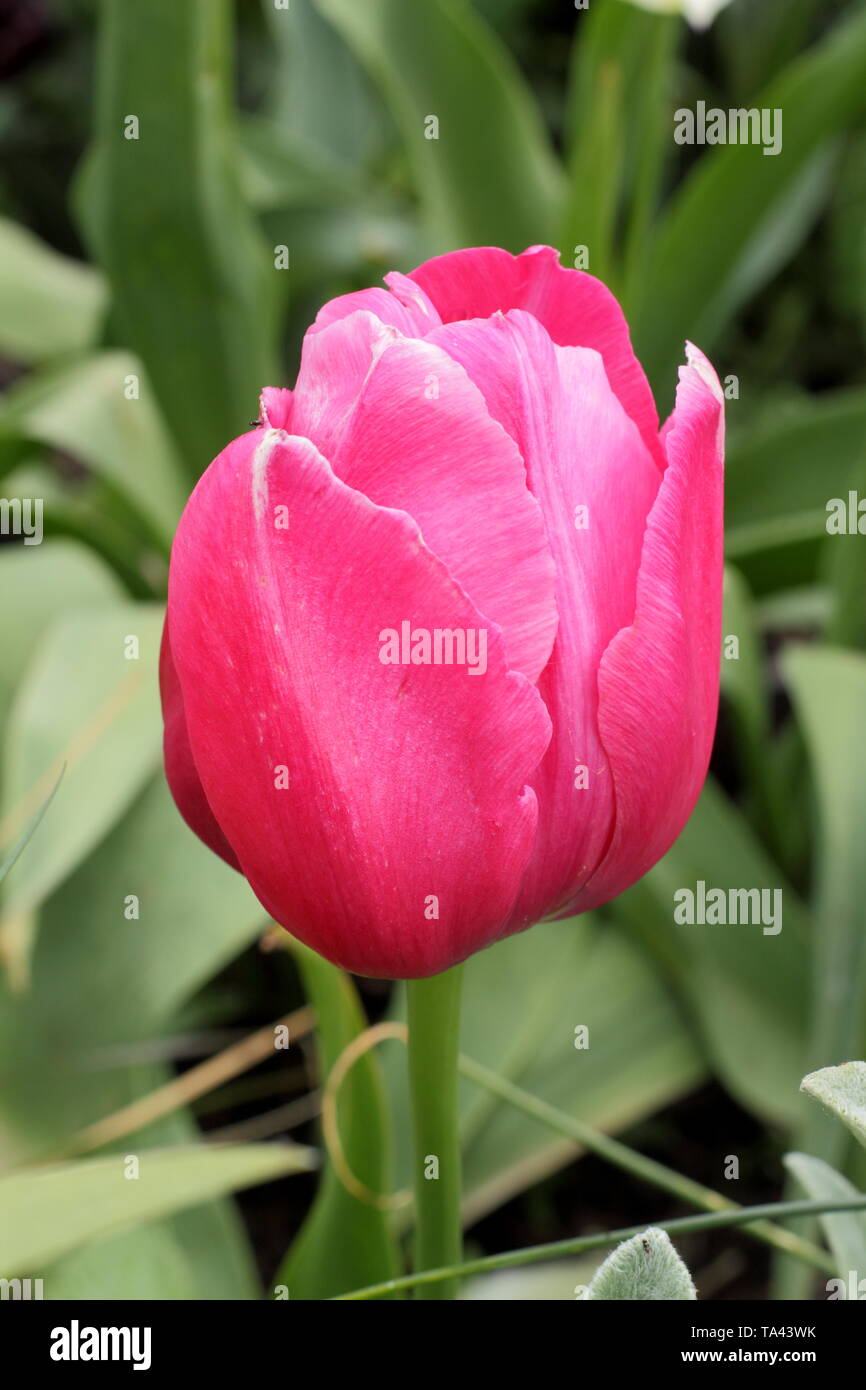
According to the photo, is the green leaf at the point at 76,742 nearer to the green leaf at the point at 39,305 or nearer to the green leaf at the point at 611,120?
the green leaf at the point at 611,120

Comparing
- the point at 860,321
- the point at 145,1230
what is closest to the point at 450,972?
the point at 145,1230

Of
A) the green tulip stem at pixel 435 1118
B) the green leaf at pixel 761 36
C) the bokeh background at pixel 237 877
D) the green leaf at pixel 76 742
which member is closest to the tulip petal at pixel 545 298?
the green tulip stem at pixel 435 1118

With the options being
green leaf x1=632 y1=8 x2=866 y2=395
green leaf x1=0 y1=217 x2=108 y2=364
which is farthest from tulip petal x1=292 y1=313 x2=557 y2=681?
green leaf x1=0 y1=217 x2=108 y2=364

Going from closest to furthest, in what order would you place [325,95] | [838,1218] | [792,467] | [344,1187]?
[838,1218] < [344,1187] < [792,467] < [325,95]

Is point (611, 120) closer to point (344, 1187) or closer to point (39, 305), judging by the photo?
point (39, 305)

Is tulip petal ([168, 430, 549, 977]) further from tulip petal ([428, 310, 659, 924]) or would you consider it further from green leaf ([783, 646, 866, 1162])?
green leaf ([783, 646, 866, 1162])

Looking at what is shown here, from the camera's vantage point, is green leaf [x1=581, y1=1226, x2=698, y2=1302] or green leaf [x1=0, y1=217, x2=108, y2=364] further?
green leaf [x1=0, y1=217, x2=108, y2=364]

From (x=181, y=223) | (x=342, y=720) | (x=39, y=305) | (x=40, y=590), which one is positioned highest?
(x=39, y=305)

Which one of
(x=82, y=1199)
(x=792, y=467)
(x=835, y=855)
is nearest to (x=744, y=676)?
(x=835, y=855)
